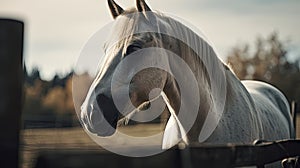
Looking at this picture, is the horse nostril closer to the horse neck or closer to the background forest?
the horse neck

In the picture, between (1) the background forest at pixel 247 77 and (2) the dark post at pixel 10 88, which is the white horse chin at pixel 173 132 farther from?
(1) the background forest at pixel 247 77

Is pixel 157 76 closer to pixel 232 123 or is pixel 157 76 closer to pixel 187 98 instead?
pixel 187 98

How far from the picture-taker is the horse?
263 cm

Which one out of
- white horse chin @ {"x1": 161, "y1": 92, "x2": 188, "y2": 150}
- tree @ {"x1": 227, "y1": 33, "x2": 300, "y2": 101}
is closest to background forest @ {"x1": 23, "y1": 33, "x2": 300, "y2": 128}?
tree @ {"x1": 227, "y1": 33, "x2": 300, "y2": 101}

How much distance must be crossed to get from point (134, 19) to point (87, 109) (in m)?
0.62

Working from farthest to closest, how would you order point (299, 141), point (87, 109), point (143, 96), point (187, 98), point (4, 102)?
point (187, 98) → point (143, 96) → point (87, 109) → point (299, 141) → point (4, 102)

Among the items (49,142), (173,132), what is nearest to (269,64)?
(49,142)

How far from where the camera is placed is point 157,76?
2.86 metres

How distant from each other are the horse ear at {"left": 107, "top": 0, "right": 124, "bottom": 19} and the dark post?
177 centimetres

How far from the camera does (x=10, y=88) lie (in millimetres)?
1378

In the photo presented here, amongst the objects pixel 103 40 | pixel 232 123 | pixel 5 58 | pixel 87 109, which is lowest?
pixel 232 123

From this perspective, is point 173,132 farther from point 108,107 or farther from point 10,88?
point 10,88

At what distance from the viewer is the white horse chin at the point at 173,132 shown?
3068 millimetres

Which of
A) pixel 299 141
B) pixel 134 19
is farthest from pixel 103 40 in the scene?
pixel 299 141
